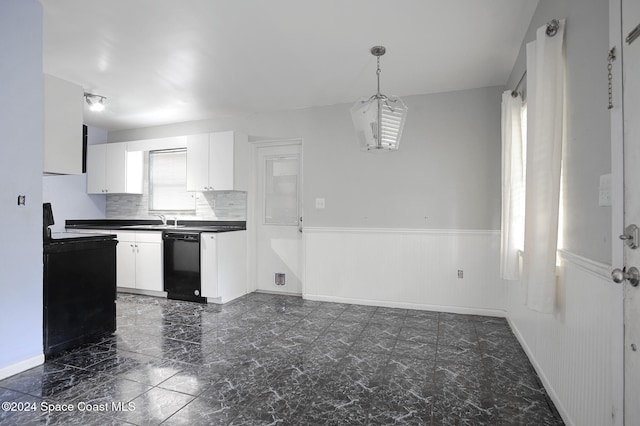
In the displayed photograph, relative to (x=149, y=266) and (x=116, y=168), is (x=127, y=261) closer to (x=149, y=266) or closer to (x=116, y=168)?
(x=149, y=266)

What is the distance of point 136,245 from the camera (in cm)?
448

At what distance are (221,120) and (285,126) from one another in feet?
3.28

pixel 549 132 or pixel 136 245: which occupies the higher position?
pixel 549 132

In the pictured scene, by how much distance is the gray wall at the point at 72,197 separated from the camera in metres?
4.84

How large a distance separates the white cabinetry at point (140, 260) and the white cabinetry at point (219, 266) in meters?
0.68

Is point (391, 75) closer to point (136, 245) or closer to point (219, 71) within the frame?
point (219, 71)

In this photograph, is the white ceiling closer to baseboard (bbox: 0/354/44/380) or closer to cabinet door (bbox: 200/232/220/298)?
cabinet door (bbox: 200/232/220/298)

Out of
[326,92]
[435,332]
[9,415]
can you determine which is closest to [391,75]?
[326,92]

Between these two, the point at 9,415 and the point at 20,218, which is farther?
the point at 20,218

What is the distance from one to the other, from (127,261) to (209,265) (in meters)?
1.30

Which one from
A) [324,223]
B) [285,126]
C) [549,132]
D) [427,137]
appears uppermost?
[285,126]

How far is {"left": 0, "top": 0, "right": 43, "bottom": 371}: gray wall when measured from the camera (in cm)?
221

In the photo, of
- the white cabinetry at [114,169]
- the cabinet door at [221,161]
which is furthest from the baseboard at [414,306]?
the white cabinetry at [114,169]

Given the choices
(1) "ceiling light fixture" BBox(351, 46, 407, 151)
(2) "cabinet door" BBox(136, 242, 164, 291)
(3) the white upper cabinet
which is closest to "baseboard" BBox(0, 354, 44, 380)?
(3) the white upper cabinet
